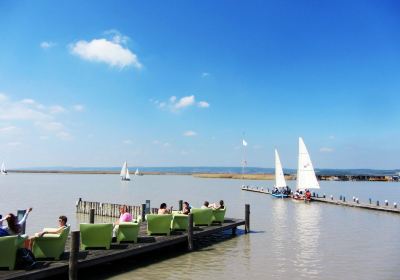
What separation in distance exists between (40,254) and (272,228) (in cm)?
1700

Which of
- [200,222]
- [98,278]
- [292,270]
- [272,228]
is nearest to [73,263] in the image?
[98,278]

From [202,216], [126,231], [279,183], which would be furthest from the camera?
[279,183]

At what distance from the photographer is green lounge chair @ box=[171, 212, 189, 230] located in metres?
19.5

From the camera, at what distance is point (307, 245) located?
20391 millimetres

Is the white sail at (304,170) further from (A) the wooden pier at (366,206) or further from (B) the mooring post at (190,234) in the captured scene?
(B) the mooring post at (190,234)

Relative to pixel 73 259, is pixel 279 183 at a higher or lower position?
higher

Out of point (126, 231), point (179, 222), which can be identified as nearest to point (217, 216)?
point (179, 222)

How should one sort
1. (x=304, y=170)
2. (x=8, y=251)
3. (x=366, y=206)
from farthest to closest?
(x=304, y=170), (x=366, y=206), (x=8, y=251)

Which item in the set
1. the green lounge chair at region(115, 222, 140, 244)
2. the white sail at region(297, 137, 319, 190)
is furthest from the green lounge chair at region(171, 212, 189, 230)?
the white sail at region(297, 137, 319, 190)

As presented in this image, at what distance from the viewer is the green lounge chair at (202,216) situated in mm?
21453

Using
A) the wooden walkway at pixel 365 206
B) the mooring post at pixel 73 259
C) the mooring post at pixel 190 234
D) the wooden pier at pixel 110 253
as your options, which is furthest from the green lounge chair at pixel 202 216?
the wooden walkway at pixel 365 206

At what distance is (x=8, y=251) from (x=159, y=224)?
799 centimetres

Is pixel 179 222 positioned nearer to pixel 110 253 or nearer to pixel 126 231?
pixel 126 231

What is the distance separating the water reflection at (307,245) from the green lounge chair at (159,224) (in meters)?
5.66
